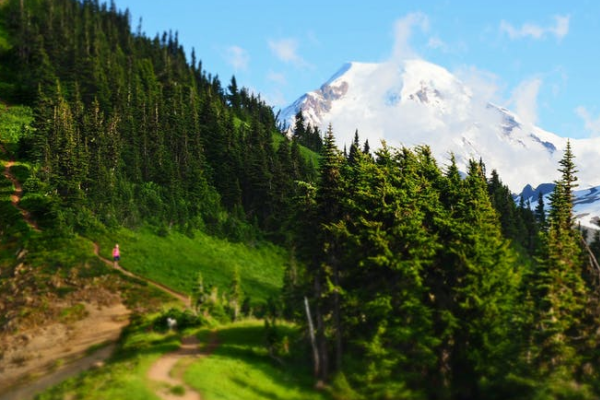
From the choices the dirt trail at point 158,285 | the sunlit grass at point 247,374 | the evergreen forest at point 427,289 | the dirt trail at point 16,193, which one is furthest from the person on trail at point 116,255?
the sunlit grass at point 247,374

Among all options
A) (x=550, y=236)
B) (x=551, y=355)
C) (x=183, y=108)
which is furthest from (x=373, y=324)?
(x=183, y=108)

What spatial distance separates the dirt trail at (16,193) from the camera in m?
60.5

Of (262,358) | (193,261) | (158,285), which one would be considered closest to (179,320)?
(262,358)

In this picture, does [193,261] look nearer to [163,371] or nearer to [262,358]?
[262,358]

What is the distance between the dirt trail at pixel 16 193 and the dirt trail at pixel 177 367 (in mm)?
29561

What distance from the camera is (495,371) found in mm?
35562

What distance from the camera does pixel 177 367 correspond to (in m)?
33.8

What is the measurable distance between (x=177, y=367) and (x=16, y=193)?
146 feet

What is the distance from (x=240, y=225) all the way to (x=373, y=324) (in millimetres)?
46643

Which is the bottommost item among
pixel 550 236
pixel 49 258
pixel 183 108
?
pixel 49 258

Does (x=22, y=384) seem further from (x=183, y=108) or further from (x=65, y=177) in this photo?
(x=183, y=108)

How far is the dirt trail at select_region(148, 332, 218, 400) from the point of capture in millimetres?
29709

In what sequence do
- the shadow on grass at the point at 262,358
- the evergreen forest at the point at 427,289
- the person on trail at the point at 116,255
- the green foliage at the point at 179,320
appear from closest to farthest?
the shadow on grass at the point at 262,358 < the evergreen forest at the point at 427,289 < the green foliage at the point at 179,320 < the person on trail at the point at 116,255

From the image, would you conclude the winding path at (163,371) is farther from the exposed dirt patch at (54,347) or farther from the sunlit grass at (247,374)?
the sunlit grass at (247,374)
